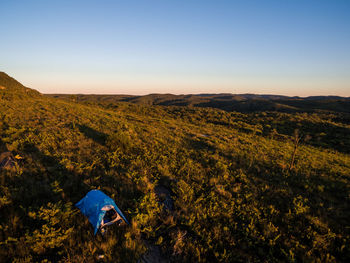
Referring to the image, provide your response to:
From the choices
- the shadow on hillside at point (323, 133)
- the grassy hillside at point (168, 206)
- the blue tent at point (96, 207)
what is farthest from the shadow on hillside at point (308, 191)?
the shadow on hillside at point (323, 133)

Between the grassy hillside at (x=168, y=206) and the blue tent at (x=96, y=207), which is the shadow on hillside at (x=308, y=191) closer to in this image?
the grassy hillside at (x=168, y=206)

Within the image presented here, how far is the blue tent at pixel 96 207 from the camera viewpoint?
399 cm

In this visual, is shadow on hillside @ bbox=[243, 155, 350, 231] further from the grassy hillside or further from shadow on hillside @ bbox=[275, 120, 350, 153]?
shadow on hillside @ bbox=[275, 120, 350, 153]

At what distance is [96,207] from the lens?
4184mm

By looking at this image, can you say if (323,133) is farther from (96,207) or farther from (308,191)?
(96,207)

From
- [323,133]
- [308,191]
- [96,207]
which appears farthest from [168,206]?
[323,133]

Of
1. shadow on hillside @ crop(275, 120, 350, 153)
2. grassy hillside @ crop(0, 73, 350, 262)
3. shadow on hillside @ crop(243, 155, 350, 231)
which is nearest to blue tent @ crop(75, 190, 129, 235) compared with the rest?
grassy hillside @ crop(0, 73, 350, 262)

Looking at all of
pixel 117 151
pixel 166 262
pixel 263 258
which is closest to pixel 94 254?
pixel 166 262

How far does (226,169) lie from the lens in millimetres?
8523

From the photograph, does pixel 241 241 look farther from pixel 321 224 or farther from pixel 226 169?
pixel 226 169

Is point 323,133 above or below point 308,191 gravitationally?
above

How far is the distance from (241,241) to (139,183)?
12.9 feet

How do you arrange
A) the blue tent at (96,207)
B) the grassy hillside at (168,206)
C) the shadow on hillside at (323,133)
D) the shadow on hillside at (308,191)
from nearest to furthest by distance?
the grassy hillside at (168,206) < the blue tent at (96,207) < the shadow on hillside at (308,191) < the shadow on hillside at (323,133)

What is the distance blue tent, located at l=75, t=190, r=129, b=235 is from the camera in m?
3.99
